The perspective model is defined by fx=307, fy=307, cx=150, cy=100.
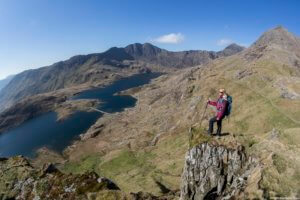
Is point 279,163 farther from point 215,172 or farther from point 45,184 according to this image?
point 45,184

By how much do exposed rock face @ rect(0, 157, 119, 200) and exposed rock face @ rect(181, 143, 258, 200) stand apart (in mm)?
11069

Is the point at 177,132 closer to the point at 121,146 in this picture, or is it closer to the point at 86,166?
the point at 121,146

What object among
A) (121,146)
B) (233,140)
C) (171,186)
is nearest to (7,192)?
(233,140)

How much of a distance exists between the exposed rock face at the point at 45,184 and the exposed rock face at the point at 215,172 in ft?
36.3

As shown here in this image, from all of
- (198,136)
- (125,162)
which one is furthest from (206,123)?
(125,162)

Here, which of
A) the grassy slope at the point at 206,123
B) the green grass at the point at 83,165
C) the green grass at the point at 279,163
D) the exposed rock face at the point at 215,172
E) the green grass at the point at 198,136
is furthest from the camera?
the green grass at the point at 83,165

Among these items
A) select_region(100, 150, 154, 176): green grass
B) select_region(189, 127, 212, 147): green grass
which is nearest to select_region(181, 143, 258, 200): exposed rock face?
select_region(189, 127, 212, 147): green grass

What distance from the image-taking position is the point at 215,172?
3097cm

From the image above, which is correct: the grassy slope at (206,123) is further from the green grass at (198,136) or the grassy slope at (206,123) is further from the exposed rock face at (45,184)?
the exposed rock face at (45,184)

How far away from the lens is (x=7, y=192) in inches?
1603

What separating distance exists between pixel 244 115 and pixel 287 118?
74.6 feet

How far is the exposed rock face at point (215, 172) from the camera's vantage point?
92.8 feet

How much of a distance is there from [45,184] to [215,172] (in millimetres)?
22802

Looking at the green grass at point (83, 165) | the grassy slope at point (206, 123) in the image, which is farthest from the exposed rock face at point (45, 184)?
the green grass at point (83, 165)
